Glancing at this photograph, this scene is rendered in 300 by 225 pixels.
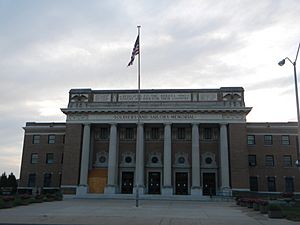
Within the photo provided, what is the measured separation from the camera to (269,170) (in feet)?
186

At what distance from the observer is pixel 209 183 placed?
5444cm

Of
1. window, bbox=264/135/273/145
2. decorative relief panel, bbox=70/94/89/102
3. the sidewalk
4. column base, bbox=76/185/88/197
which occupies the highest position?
decorative relief panel, bbox=70/94/89/102

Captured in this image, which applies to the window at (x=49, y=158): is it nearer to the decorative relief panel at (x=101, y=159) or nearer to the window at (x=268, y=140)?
the decorative relief panel at (x=101, y=159)

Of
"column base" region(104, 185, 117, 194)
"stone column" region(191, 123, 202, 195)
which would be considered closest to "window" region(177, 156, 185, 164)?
"stone column" region(191, 123, 202, 195)

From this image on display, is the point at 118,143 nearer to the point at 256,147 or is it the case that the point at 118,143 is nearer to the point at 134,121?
the point at 134,121

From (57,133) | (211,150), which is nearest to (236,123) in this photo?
(211,150)

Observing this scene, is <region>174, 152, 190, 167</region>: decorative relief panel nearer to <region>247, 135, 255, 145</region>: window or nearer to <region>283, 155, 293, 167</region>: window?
<region>247, 135, 255, 145</region>: window

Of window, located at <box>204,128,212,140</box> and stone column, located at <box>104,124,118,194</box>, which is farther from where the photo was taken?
window, located at <box>204,128,212,140</box>

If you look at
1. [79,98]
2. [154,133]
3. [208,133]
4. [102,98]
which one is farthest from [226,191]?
[79,98]

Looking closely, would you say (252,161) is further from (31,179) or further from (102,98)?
(31,179)

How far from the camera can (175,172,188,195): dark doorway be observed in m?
54.3

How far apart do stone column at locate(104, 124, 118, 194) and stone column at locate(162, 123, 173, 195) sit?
7489 mm

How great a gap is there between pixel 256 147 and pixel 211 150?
27.0ft

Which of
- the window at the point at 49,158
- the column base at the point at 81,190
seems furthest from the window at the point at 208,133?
the window at the point at 49,158
